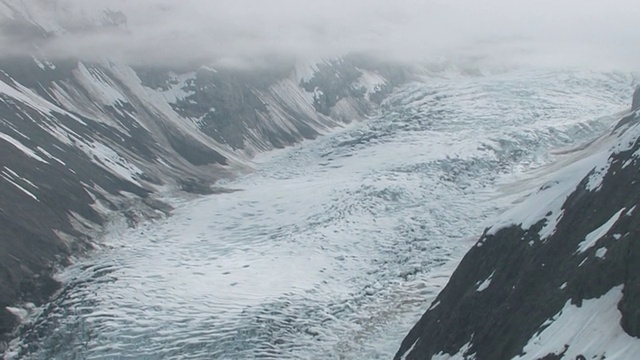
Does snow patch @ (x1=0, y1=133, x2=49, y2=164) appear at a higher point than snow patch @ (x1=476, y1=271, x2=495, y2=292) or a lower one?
higher

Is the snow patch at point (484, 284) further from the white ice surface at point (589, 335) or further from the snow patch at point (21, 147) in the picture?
the snow patch at point (21, 147)

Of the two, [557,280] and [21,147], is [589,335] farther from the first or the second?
[21,147]

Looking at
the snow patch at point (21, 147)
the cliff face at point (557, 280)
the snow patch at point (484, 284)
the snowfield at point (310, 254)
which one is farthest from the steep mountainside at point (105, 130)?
the snow patch at point (484, 284)

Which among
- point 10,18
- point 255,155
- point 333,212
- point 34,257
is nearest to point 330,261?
point 333,212

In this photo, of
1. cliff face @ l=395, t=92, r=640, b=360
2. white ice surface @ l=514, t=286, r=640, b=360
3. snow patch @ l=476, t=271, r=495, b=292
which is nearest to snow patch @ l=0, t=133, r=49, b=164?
cliff face @ l=395, t=92, r=640, b=360

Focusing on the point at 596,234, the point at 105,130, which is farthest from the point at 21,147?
the point at 596,234

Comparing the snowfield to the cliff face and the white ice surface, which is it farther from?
the cliff face

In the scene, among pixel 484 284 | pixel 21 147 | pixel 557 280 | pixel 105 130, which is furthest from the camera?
pixel 105 130
